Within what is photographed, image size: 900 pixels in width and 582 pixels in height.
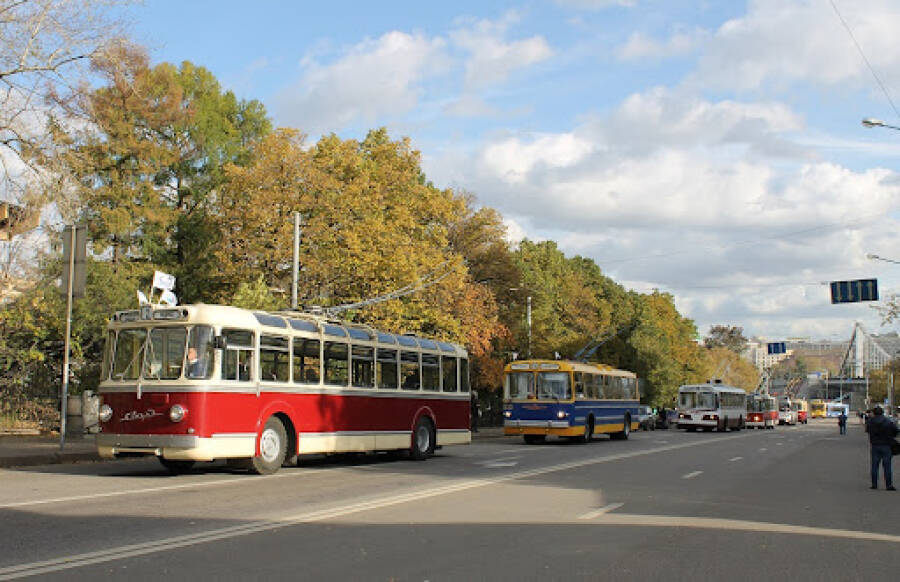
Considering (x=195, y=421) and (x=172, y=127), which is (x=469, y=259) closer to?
(x=172, y=127)

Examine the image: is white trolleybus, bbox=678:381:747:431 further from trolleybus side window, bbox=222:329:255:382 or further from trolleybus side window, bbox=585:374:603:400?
trolleybus side window, bbox=222:329:255:382

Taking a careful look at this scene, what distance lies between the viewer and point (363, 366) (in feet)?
64.6

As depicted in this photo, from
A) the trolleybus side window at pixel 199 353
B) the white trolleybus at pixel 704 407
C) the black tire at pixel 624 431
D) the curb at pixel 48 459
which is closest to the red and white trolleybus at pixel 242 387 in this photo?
the trolleybus side window at pixel 199 353

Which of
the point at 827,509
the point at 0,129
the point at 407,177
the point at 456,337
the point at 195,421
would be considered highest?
the point at 407,177

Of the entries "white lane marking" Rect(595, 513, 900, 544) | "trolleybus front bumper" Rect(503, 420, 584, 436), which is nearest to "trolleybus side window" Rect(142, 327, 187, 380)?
"white lane marking" Rect(595, 513, 900, 544)

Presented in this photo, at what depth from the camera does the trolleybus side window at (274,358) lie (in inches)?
643

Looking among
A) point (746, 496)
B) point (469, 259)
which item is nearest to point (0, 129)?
point (746, 496)

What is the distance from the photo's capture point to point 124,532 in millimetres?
8906

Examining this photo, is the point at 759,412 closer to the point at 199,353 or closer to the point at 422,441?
the point at 422,441

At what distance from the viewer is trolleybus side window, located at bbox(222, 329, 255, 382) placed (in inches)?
607

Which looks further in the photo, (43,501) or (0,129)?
(0,129)

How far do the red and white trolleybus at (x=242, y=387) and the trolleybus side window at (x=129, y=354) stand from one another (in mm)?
19

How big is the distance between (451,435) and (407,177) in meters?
18.9

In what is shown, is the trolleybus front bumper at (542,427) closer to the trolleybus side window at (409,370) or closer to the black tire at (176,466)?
the trolleybus side window at (409,370)
